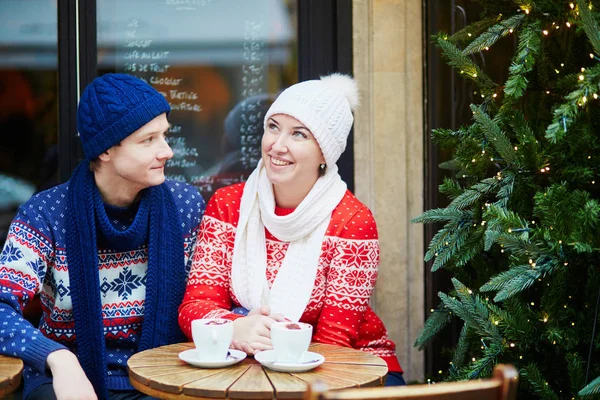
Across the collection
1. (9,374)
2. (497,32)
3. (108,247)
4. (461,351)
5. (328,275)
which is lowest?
(461,351)

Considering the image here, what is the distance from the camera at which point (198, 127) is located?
14.0 feet

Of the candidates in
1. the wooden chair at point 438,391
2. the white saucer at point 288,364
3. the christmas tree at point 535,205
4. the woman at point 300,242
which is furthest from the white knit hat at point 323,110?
the wooden chair at point 438,391

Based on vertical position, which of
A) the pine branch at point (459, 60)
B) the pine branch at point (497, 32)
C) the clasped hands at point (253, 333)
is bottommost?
the clasped hands at point (253, 333)

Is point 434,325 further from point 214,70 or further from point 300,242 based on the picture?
point 214,70

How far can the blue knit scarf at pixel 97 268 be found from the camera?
2986 mm

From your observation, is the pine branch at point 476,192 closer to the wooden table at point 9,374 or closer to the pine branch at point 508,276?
the pine branch at point 508,276

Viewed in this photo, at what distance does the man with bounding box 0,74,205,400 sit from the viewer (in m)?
2.93

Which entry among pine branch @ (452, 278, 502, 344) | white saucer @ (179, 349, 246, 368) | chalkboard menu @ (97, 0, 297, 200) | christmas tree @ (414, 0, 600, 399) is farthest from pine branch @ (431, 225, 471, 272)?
chalkboard menu @ (97, 0, 297, 200)

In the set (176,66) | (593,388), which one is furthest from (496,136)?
(176,66)

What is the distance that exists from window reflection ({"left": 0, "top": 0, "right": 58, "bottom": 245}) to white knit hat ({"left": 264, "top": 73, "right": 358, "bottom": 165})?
5.01 feet

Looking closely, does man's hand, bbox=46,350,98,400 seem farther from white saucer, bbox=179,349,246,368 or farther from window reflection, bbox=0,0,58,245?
window reflection, bbox=0,0,58,245

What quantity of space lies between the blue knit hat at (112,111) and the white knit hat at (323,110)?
0.49 meters

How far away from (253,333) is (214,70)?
203 cm

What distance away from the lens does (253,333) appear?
8.50ft
